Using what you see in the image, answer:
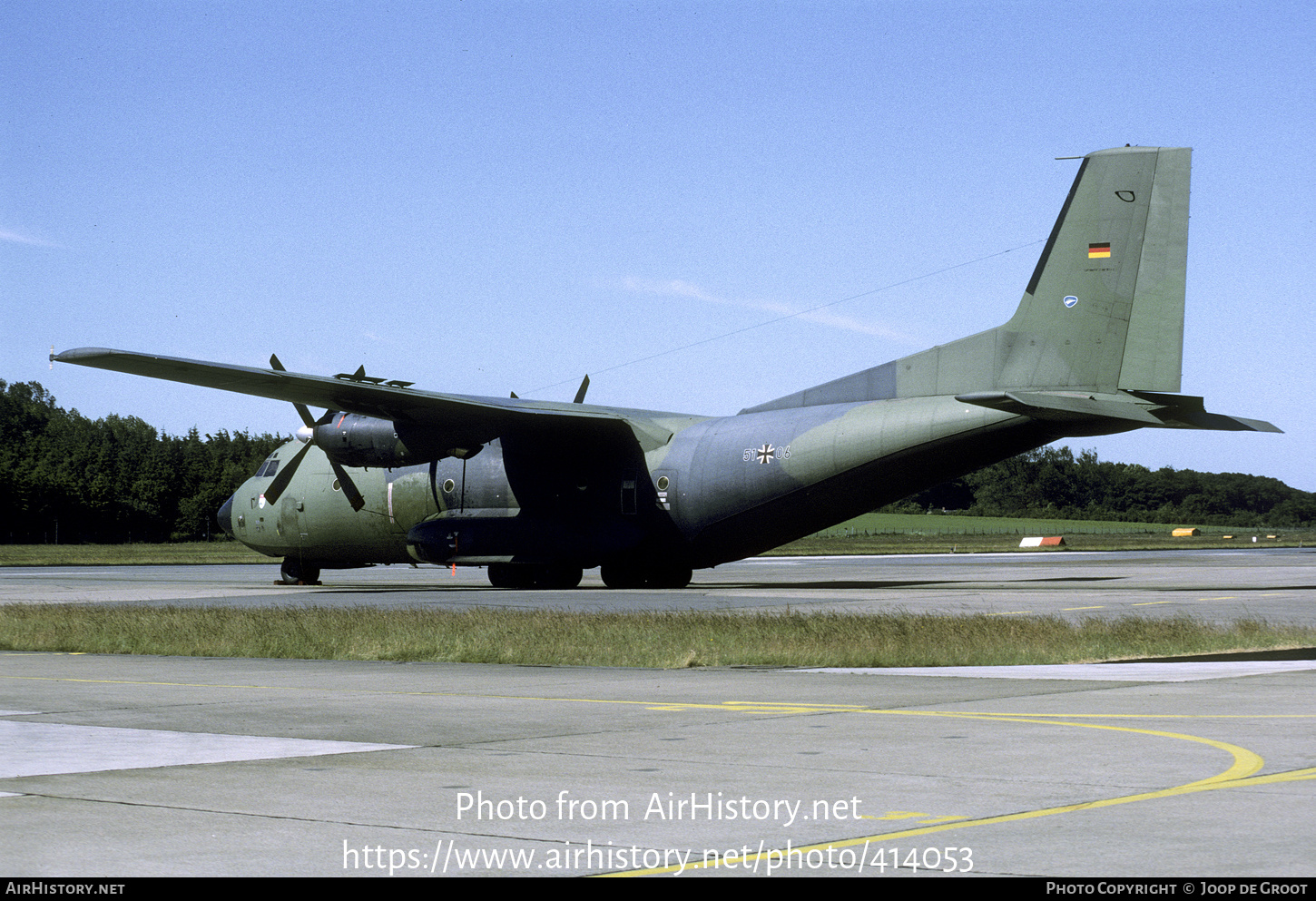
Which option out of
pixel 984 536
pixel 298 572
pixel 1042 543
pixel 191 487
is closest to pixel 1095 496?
pixel 984 536

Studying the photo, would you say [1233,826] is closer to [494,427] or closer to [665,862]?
[665,862]

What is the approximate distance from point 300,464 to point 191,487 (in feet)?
251

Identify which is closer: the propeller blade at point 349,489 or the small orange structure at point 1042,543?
the propeller blade at point 349,489

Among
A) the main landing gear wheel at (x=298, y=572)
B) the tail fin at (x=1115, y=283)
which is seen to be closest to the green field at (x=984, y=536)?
the main landing gear wheel at (x=298, y=572)

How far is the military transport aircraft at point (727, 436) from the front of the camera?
28.0m

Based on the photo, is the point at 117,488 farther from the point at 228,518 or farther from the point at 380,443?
the point at 380,443

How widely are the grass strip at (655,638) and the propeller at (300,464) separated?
13.0 metres

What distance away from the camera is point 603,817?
698 cm

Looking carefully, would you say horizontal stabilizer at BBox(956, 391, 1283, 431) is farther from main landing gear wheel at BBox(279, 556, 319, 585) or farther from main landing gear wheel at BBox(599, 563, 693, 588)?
main landing gear wheel at BBox(279, 556, 319, 585)

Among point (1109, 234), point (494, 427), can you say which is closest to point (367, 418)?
point (494, 427)

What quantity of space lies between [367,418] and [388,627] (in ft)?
47.7

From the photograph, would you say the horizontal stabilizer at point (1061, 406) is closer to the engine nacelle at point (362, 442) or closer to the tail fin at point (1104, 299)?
the tail fin at point (1104, 299)

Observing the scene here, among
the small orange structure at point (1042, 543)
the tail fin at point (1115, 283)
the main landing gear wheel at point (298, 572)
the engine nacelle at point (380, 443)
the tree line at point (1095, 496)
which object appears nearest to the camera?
the tail fin at point (1115, 283)

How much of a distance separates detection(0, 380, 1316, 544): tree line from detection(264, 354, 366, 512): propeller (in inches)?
1833
